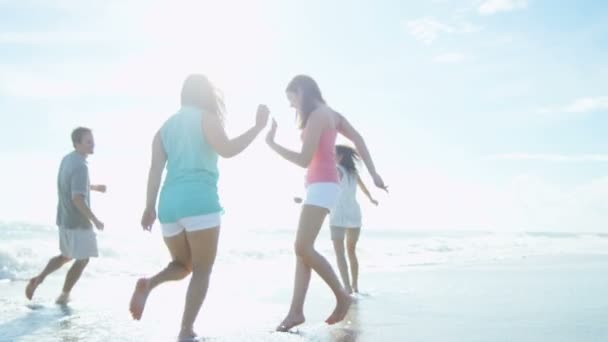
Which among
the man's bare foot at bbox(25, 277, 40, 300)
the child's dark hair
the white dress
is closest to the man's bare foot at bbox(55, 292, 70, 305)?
the man's bare foot at bbox(25, 277, 40, 300)

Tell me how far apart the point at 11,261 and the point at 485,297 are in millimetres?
10430

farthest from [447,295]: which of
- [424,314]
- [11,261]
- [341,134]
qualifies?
[11,261]

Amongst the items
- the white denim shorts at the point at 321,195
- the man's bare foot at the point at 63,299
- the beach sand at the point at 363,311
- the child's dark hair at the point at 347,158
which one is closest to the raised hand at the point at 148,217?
the beach sand at the point at 363,311

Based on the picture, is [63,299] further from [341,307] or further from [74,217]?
[341,307]

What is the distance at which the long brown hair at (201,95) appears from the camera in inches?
181

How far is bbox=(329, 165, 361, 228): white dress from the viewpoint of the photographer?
27.4ft

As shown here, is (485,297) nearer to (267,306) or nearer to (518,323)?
(518,323)

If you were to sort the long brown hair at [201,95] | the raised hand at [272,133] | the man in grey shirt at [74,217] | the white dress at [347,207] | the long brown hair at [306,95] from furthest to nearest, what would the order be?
the white dress at [347,207], the man in grey shirt at [74,217], the long brown hair at [306,95], the raised hand at [272,133], the long brown hair at [201,95]

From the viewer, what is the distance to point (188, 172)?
14.4 feet

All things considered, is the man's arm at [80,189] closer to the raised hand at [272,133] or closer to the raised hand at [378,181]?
the raised hand at [272,133]

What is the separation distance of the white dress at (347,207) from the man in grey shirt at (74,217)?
305 centimetres

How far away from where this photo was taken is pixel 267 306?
7.54 meters

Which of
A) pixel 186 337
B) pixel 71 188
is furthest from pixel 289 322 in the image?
pixel 71 188

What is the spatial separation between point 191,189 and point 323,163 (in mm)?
1258
